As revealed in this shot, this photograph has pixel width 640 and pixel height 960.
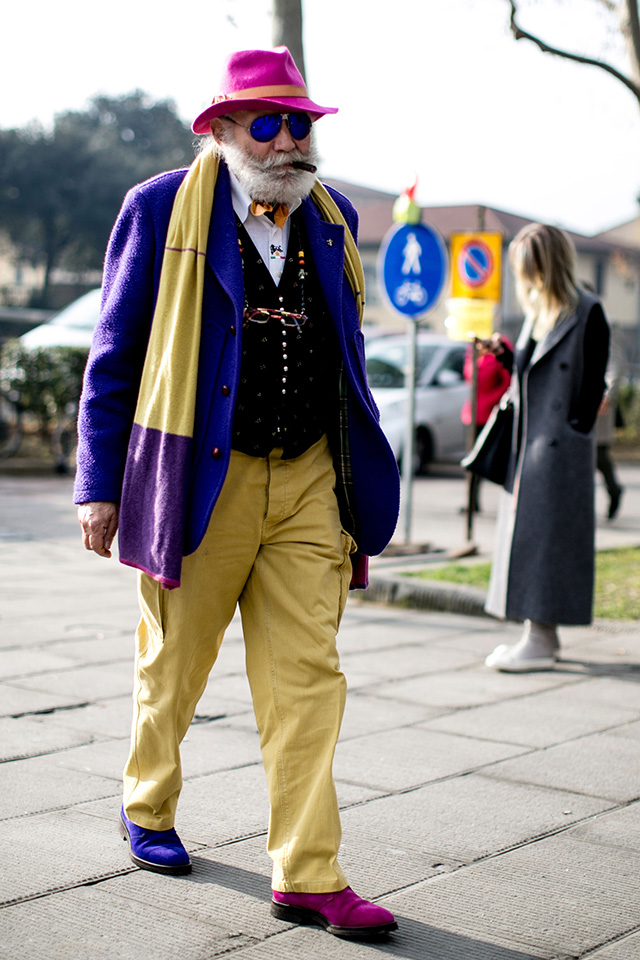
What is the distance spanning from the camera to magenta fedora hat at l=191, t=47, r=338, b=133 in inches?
118

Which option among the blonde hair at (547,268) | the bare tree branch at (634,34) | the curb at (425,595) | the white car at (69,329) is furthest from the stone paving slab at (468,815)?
the white car at (69,329)

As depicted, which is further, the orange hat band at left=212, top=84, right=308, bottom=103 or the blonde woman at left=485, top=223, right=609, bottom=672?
the blonde woman at left=485, top=223, right=609, bottom=672

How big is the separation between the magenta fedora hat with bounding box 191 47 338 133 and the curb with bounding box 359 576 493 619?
443 cm

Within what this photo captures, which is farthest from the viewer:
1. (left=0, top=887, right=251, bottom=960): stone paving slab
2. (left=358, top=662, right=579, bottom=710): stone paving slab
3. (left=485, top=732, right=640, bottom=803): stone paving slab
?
(left=358, top=662, right=579, bottom=710): stone paving slab

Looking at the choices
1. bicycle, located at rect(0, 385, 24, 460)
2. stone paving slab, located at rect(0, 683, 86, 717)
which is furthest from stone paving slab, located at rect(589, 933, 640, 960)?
bicycle, located at rect(0, 385, 24, 460)

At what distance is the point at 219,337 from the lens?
2963 mm

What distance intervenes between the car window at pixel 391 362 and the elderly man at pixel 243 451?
43.0ft

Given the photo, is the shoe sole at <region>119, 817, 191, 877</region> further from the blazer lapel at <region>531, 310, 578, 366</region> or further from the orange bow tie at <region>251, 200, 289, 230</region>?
the blazer lapel at <region>531, 310, 578, 366</region>

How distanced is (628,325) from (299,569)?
201 ft

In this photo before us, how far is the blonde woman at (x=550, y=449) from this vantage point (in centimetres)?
567

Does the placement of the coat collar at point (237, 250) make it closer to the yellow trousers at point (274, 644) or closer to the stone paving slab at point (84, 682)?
the yellow trousers at point (274, 644)

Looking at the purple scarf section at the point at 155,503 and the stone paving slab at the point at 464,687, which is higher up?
the purple scarf section at the point at 155,503

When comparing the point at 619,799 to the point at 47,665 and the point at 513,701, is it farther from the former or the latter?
the point at 47,665

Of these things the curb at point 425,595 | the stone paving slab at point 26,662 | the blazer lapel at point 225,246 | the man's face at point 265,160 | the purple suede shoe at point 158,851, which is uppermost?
the man's face at point 265,160
